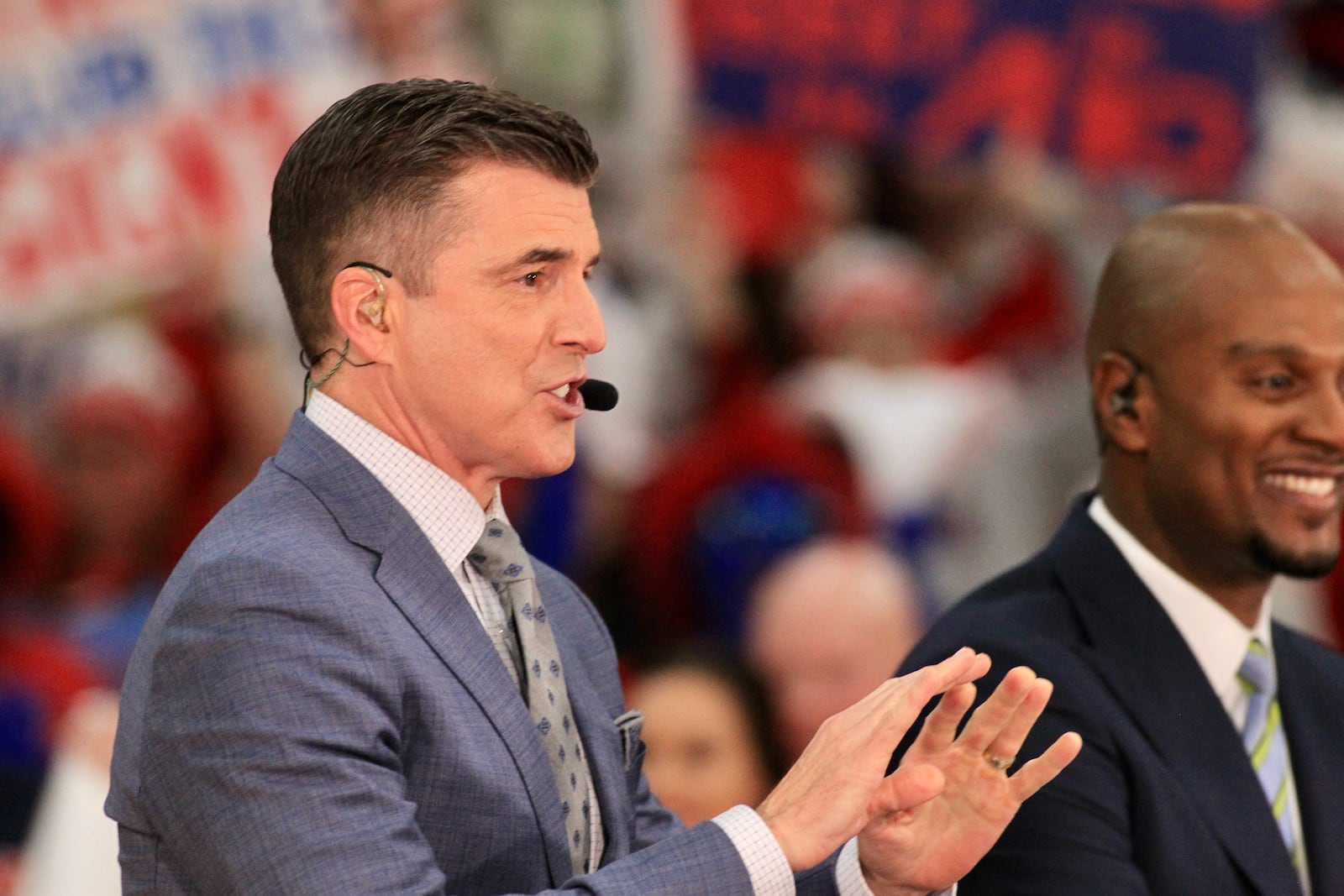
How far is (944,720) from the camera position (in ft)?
5.80

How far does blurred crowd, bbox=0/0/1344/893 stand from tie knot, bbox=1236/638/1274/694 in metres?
1.09

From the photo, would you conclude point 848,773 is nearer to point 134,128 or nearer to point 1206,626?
point 1206,626

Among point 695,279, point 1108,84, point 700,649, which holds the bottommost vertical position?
point 700,649

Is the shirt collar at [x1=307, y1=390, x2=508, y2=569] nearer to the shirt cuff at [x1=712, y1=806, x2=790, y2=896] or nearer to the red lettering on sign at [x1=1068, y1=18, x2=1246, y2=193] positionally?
the shirt cuff at [x1=712, y1=806, x2=790, y2=896]

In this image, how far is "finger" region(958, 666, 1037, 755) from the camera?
5.69ft

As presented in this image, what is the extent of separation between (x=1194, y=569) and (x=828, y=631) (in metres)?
1.41

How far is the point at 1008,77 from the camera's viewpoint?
457cm

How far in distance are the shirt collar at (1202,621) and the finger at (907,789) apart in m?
0.67

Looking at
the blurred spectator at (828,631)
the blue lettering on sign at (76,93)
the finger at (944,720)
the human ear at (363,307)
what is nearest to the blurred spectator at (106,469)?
the blue lettering on sign at (76,93)

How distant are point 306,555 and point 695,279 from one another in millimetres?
3479

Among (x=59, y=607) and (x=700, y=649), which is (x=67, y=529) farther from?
(x=700, y=649)

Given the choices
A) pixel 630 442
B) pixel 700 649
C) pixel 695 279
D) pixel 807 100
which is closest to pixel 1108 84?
pixel 807 100

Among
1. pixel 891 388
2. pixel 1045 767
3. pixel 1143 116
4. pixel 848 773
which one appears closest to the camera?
pixel 848 773

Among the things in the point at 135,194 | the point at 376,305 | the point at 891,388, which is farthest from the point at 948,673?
the point at 891,388
